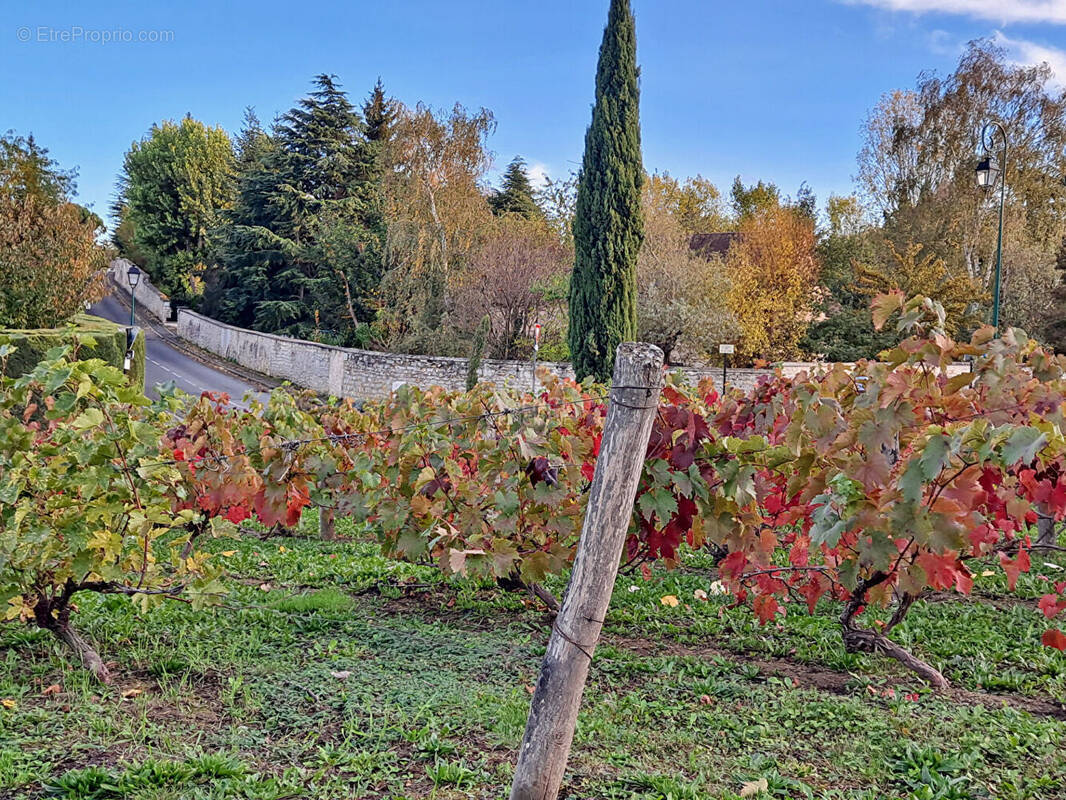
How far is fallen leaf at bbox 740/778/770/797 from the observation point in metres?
2.24

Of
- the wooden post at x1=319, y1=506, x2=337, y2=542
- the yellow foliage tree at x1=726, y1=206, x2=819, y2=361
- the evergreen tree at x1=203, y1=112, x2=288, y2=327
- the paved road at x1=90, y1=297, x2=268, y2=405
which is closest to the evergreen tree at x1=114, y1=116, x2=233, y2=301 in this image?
the paved road at x1=90, y1=297, x2=268, y2=405

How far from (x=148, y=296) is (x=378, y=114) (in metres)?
21.2

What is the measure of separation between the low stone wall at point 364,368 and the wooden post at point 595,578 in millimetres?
14828

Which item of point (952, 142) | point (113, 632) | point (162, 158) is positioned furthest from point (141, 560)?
point (162, 158)

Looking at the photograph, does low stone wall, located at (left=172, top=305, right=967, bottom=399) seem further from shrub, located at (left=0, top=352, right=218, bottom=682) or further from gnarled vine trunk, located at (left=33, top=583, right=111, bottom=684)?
shrub, located at (left=0, top=352, right=218, bottom=682)

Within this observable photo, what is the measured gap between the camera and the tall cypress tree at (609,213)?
59.2 ft

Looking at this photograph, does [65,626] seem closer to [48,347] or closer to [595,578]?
[595,578]

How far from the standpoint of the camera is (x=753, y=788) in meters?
2.25

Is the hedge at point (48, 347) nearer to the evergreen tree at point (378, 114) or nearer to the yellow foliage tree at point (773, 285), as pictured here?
the evergreen tree at point (378, 114)

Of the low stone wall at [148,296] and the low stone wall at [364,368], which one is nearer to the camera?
the low stone wall at [364,368]

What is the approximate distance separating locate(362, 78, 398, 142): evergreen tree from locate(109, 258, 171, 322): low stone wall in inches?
647

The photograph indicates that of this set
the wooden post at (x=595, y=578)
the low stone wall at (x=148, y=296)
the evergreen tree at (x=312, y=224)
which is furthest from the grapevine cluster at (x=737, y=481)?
the low stone wall at (x=148, y=296)

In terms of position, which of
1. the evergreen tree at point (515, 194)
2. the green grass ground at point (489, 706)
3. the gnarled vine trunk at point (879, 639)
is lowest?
the green grass ground at point (489, 706)

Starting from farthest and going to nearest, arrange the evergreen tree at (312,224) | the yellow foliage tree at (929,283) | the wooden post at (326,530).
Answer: the evergreen tree at (312,224) → the yellow foliage tree at (929,283) → the wooden post at (326,530)
